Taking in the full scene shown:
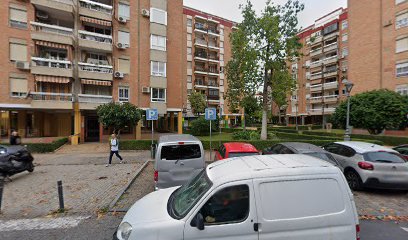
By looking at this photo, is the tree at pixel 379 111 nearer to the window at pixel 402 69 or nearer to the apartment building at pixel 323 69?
the window at pixel 402 69

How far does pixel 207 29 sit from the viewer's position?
4325cm

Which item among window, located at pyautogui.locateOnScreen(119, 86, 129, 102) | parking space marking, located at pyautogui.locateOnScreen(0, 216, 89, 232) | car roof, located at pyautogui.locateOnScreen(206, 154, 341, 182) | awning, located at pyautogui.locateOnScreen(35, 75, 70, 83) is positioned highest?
awning, located at pyautogui.locateOnScreen(35, 75, 70, 83)

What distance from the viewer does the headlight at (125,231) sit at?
2.81 meters

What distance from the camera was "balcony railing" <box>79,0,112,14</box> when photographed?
20.1 m

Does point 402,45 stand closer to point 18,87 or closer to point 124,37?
point 124,37

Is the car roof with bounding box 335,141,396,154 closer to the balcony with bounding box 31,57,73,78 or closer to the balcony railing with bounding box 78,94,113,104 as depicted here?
the balcony railing with bounding box 78,94,113,104

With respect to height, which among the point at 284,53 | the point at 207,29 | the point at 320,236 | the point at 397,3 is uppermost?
the point at 207,29

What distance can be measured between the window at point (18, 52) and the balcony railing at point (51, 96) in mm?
3373

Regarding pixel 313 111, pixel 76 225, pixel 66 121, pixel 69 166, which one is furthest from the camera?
pixel 313 111

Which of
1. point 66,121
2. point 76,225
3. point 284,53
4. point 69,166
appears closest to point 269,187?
point 76,225

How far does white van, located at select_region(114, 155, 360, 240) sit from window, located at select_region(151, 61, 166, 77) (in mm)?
21583

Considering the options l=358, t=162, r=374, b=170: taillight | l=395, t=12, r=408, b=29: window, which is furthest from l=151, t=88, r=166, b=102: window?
l=395, t=12, r=408, b=29: window

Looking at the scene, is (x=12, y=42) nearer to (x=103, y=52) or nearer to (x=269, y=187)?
(x=103, y=52)

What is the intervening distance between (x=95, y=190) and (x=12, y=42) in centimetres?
1880
